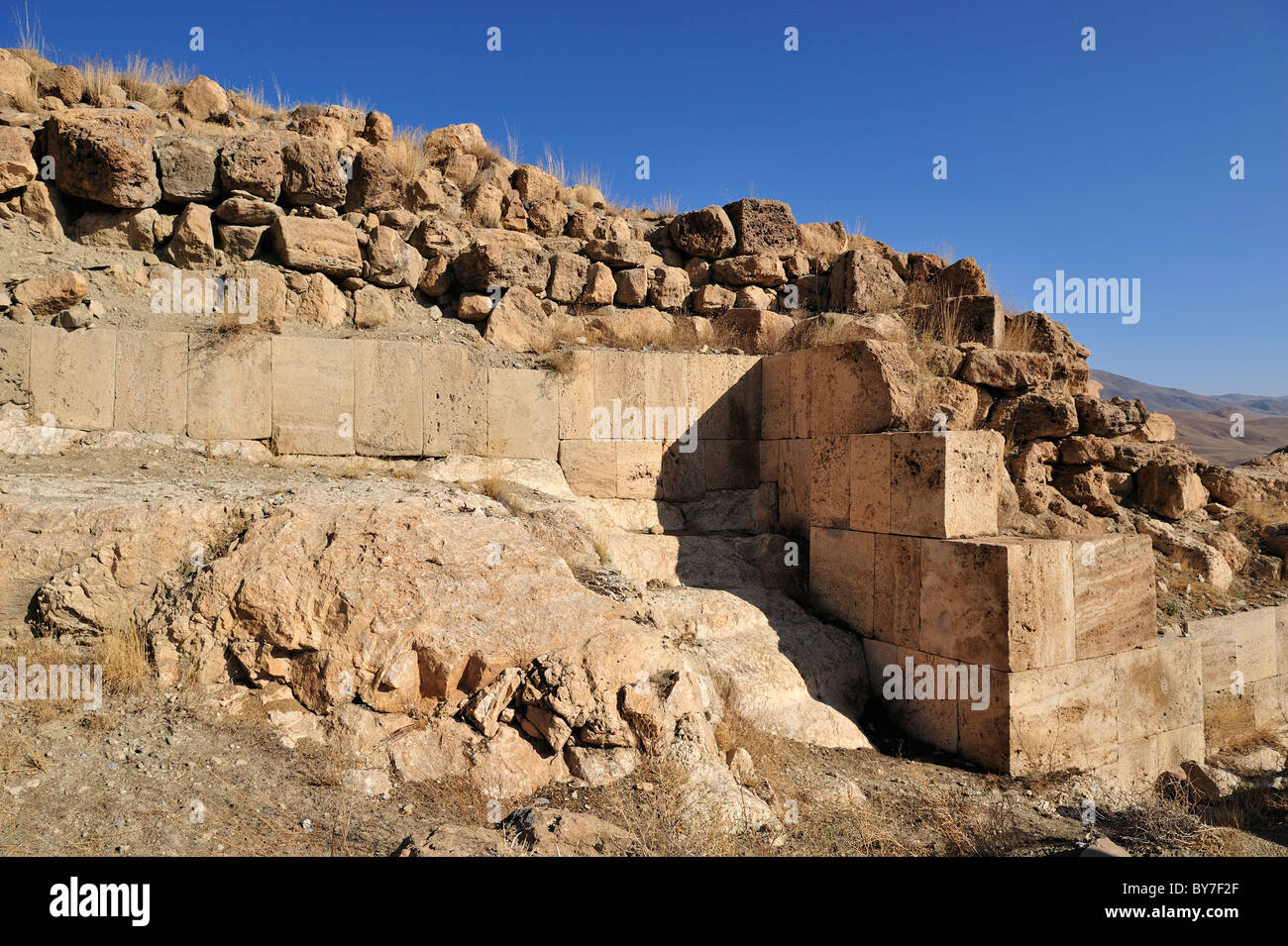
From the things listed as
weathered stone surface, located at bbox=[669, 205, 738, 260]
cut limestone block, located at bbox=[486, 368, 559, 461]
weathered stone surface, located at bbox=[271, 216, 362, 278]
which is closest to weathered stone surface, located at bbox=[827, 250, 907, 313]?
weathered stone surface, located at bbox=[669, 205, 738, 260]

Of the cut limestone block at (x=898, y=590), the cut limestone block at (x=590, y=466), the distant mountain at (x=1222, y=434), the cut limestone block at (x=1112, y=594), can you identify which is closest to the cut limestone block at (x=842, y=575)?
the cut limestone block at (x=898, y=590)

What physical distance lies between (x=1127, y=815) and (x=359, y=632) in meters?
4.44

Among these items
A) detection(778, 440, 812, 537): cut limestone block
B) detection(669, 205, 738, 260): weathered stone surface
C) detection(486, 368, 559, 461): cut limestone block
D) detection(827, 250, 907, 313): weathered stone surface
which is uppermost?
detection(669, 205, 738, 260): weathered stone surface

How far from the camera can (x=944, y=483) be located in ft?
18.2

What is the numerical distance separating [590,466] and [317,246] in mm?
3349

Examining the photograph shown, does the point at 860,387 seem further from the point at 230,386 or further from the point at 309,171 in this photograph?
the point at 309,171

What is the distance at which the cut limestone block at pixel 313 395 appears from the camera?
6.46m

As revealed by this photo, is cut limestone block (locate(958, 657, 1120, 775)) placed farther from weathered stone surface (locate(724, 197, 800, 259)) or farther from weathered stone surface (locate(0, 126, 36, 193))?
weathered stone surface (locate(0, 126, 36, 193))

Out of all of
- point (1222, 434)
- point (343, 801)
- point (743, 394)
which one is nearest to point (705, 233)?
point (743, 394)

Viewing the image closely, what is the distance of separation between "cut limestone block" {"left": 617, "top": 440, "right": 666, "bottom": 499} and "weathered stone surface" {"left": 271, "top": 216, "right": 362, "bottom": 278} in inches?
126

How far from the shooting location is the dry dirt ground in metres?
3.13

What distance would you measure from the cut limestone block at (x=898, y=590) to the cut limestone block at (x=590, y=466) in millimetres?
2476

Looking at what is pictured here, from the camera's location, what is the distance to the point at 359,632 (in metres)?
4.16
